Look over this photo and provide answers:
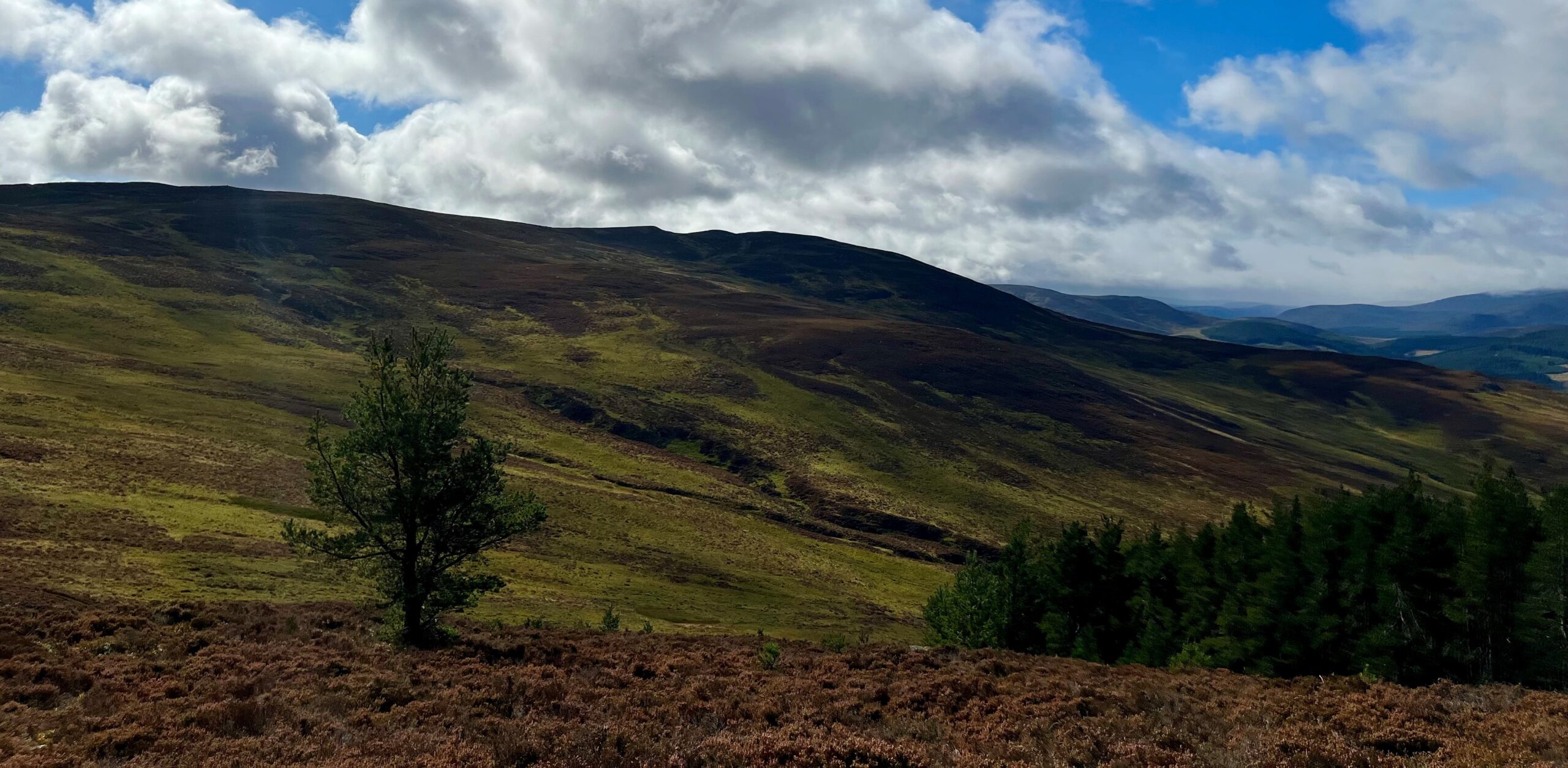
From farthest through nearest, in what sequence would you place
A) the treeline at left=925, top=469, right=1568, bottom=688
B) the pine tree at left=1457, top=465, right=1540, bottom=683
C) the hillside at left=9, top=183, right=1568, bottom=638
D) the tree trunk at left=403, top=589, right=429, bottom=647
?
the hillside at left=9, top=183, right=1568, bottom=638, the treeline at left=925, top=469, right=1568, bottom=688, the pine tree at left=1457, top=465, right=1540, bottom=683, the tree trunk at left=403, top=589, right=429, bottom=647

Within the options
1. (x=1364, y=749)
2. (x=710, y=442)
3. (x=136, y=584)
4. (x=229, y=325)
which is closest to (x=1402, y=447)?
(x=710, y=442)

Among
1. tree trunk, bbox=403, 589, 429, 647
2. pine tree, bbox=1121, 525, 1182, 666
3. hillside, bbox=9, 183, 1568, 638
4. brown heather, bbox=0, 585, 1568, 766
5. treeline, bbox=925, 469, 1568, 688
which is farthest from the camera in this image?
hillside, bbox=9, 183, 1568, 638

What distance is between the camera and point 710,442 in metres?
128

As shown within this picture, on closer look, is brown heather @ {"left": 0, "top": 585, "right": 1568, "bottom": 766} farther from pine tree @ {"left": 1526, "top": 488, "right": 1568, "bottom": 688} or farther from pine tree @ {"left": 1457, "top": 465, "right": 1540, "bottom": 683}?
pine tree @ {"left": 1457, "top": 465, "right": 1540, "bottom": 683}

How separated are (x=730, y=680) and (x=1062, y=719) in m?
8.41

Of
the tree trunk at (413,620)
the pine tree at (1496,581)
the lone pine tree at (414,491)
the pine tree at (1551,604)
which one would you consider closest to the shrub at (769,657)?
the lone pine tree at (414,491)

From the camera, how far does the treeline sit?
3291 cm

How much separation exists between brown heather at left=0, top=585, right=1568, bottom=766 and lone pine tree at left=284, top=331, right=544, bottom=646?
2.02 meters

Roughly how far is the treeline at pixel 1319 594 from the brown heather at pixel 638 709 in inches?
465

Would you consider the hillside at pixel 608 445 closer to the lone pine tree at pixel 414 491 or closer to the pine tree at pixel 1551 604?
the lone pine tree at pixel 414 491

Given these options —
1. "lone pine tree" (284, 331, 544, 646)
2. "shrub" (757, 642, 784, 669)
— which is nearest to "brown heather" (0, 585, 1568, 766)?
"shrub" (757, 642, 784, 669)

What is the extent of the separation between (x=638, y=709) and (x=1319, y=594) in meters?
37.7

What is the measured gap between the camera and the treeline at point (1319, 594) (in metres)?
32.9

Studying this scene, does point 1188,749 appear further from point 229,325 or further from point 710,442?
point 229,325
